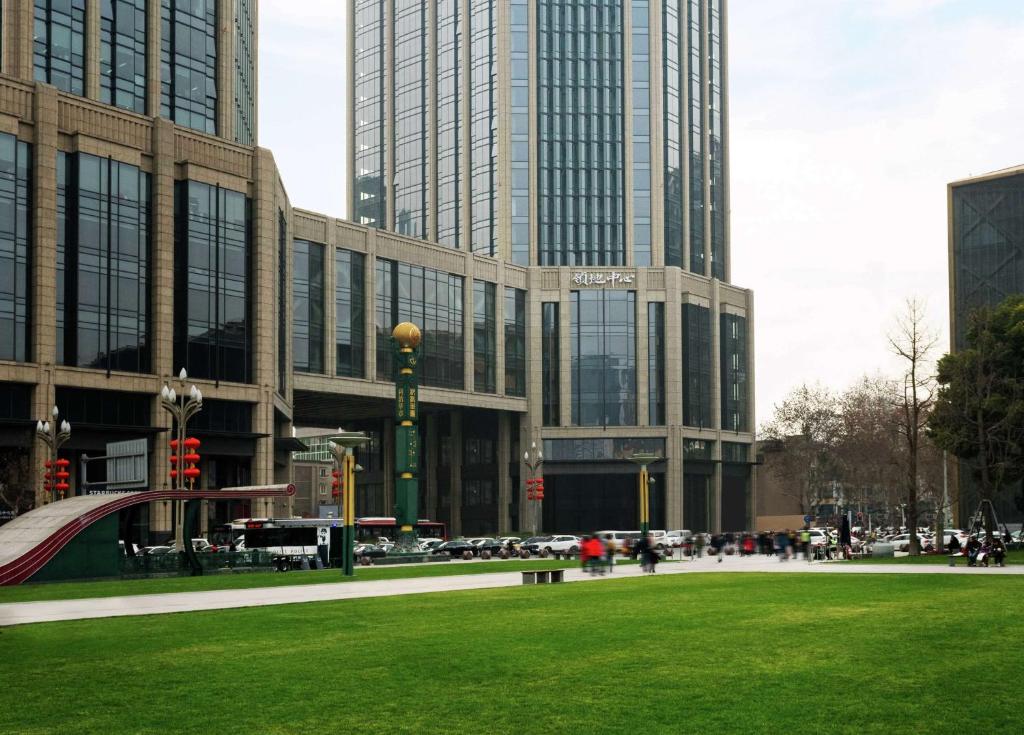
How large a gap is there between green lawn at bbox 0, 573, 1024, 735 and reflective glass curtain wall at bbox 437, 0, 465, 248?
117 meters

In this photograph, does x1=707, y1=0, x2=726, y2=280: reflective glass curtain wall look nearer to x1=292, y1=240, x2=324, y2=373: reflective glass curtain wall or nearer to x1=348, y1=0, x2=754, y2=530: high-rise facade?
x1=348, y1=0, x2=754, y2=530: high-rise facade

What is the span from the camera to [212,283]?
264ft

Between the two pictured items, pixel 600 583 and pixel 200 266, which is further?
pixel 200 266

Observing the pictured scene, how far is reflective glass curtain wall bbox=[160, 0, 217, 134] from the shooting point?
85562mm

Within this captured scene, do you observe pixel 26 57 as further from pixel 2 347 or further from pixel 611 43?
pixel 611 43

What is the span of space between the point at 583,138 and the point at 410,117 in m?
29.3

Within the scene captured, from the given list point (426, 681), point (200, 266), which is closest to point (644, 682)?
point (426, 681)

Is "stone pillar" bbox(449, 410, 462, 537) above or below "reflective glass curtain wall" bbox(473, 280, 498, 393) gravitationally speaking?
below

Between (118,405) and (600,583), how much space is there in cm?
4376

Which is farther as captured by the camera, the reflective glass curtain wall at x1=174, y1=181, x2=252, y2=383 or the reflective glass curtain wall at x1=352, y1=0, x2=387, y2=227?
the reflective glass curtain wall at x1=352, y1=0, x2=387, y2=227

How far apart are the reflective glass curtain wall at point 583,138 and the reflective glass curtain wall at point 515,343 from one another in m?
13.0

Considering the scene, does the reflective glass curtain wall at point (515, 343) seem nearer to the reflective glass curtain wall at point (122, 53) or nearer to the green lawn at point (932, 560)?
the reflective glass curtain wall at point (122, 53)

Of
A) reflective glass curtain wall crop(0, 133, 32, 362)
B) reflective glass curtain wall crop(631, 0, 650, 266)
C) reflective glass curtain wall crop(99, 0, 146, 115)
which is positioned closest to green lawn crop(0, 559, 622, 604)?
reflective glass curtain wall crop(0, 133, 32, 362)

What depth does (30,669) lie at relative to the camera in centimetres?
1823
